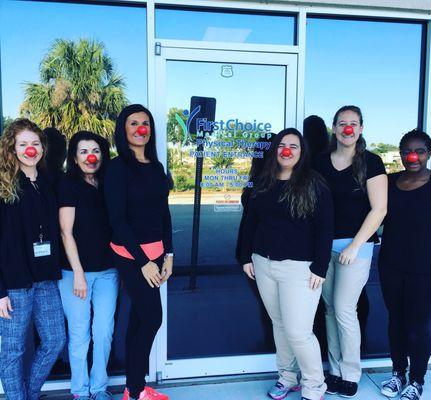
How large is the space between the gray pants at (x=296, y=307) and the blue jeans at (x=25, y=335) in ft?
4.01

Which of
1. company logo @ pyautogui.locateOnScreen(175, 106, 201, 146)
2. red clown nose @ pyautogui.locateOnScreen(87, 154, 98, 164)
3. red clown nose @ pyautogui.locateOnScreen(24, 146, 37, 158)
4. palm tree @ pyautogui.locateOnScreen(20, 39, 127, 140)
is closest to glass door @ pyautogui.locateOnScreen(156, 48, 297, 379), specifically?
company logo @ pyautogui.locateOnScreen(175, 106, 201, 146)

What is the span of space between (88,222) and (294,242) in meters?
1.20

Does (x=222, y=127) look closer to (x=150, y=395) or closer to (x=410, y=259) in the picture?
(x=410, y=259)

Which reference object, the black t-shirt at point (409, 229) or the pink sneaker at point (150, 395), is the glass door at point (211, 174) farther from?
the black t-shirt at point (409, 229)

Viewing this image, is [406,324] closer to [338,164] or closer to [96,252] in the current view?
[338,164]

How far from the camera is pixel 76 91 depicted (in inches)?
117

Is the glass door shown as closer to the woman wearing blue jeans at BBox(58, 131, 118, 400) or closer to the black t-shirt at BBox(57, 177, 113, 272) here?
the woman wearing blue jeans at BBox(58, 131, 118, 400)

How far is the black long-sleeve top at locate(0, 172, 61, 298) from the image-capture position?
7.32 ft

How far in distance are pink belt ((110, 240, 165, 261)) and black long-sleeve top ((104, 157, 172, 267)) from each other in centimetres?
3

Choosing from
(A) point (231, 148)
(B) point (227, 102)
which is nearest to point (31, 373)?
(A) point (231, 148)

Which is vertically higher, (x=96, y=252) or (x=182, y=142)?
(x=182, y=142)

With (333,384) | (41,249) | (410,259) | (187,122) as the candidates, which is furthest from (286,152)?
(333,384)

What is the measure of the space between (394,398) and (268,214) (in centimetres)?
156

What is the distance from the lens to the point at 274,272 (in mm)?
2562
